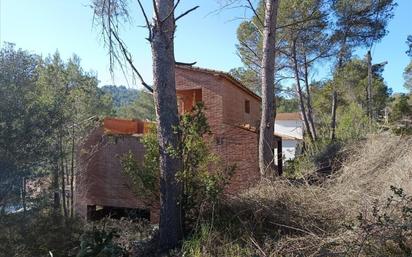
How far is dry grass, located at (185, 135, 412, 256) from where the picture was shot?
3955 mm

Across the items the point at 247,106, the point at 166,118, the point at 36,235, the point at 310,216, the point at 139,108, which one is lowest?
the point at 36,235

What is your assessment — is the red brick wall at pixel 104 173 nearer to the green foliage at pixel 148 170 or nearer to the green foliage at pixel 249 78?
the green foliage at pixel 249 78

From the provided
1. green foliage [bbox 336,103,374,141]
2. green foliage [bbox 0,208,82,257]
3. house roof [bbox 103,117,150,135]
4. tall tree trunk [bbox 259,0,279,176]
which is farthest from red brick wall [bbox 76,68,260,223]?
green foliage [bbox 0,208,82,257]

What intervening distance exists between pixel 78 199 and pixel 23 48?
1037 cm

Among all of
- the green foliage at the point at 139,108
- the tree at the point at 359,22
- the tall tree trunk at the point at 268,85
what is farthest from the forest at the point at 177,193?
the green foliage at the point at 139,108

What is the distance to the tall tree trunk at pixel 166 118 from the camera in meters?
5.35

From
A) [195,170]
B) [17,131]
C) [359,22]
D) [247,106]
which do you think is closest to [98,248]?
[195,170]

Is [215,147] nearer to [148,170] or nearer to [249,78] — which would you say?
[148,170]

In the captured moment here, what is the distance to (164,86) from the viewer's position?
5.56 meters

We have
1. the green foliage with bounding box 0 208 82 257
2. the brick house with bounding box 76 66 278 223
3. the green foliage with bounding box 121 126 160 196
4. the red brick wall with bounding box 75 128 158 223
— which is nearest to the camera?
the green foliage with bounding box 0 208 82 257

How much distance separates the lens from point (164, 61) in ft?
18.4

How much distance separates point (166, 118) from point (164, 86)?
48cm

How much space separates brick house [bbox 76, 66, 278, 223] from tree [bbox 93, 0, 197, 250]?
786 cm

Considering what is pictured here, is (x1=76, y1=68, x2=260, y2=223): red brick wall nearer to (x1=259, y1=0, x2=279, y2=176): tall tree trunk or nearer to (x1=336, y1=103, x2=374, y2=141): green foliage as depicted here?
(x1=336, y1=103, x2=374, y2=141): green foliage
